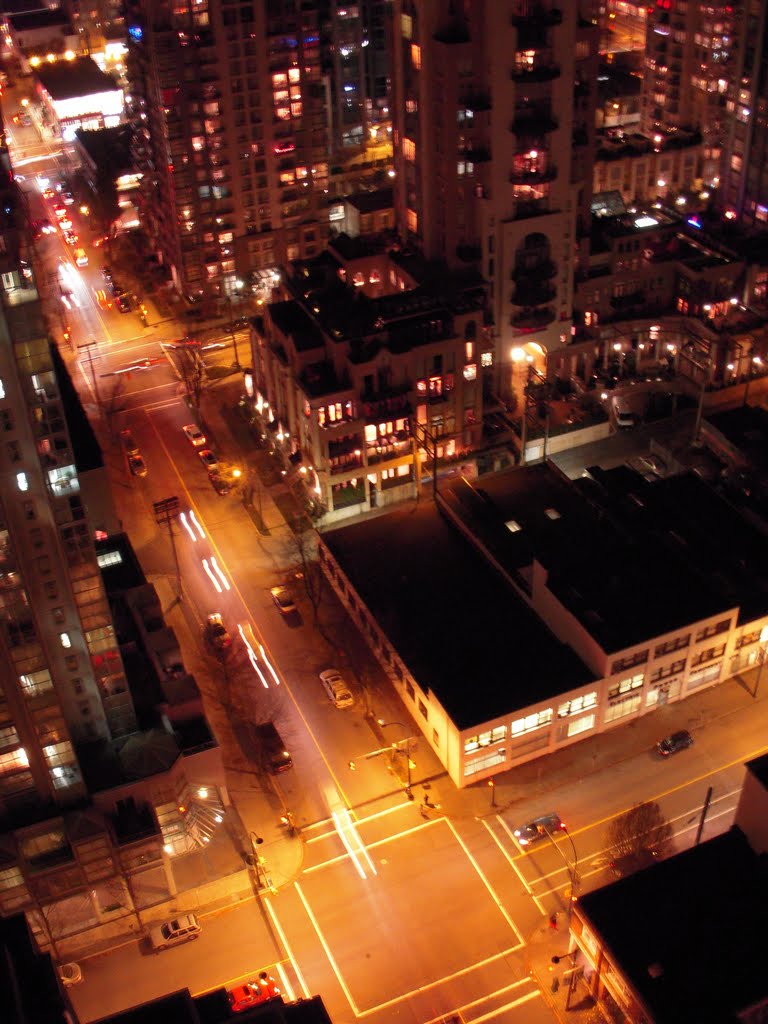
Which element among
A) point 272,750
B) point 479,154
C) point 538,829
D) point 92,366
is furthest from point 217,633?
point 479,154

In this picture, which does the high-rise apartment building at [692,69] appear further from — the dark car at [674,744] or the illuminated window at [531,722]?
the illuminated window at [531,722]

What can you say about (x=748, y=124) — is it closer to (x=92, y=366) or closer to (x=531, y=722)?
(x=92, y=366)

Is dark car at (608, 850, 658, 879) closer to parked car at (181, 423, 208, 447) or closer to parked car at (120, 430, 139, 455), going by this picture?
parked car at (181, 423, 208, 447)

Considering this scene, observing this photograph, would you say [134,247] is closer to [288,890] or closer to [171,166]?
[171,166]

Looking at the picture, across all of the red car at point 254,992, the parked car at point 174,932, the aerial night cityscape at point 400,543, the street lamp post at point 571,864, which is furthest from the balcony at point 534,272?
the red car at point 254,992

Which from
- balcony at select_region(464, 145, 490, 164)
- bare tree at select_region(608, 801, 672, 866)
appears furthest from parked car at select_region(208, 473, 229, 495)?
bare tree at select_region(608, 801, 672, 866)
